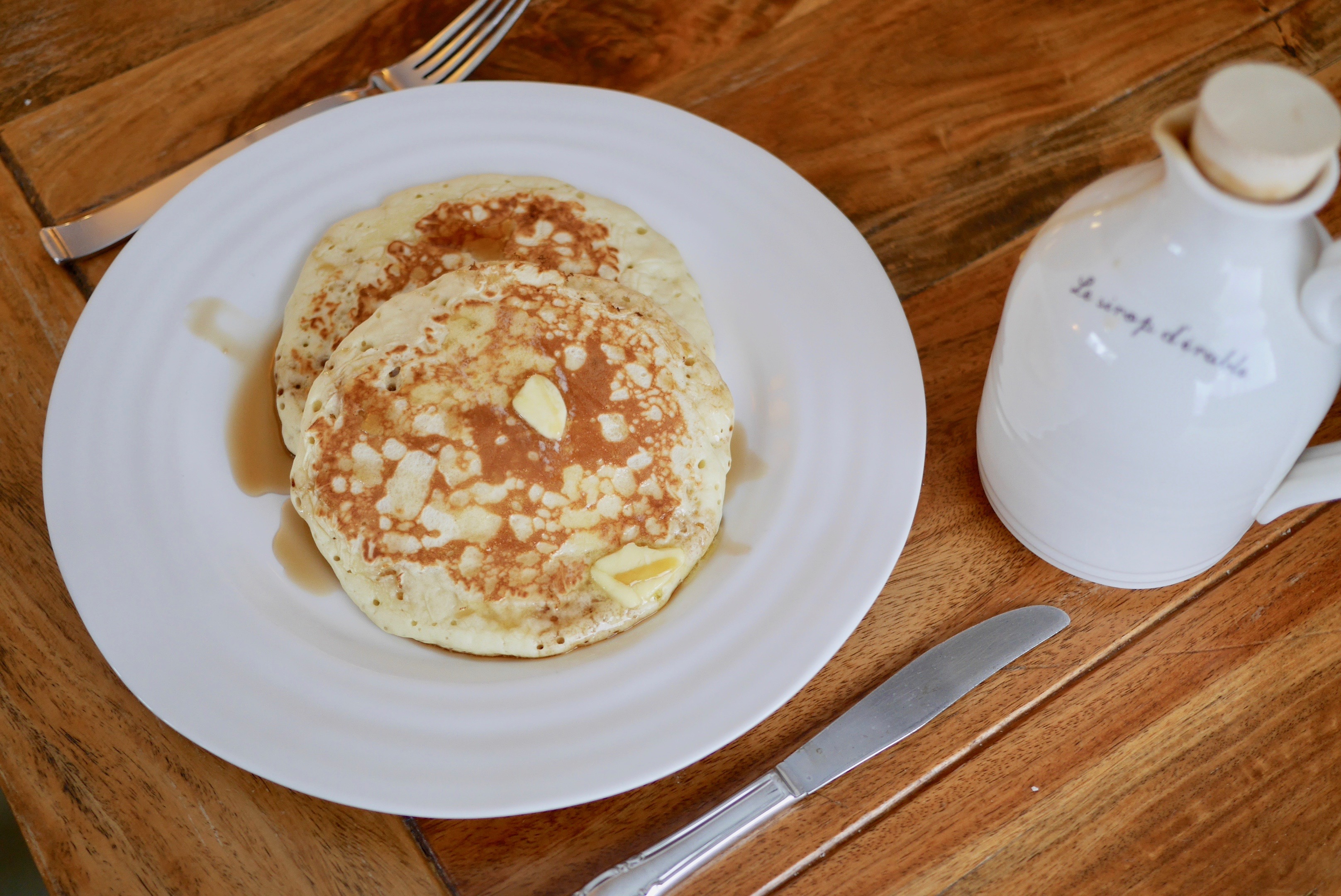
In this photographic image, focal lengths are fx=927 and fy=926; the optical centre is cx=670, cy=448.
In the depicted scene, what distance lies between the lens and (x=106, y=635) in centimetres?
95

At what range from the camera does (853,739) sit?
3.12 ft

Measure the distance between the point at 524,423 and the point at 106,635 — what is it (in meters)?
0.48

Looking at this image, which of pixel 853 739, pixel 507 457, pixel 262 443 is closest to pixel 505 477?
pixel 507 457

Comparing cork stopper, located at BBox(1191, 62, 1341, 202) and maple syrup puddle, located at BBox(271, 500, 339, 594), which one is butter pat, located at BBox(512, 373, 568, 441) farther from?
cork stopper, located at BBox(1191, 62, 1341, 202)

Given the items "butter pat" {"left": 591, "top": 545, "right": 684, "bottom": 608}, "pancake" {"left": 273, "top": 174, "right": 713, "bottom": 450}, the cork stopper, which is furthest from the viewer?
"pancake" {"left": 273, "top": 174, "right": 713, "bottom": 450}

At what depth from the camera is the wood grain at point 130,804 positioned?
91 centimetres

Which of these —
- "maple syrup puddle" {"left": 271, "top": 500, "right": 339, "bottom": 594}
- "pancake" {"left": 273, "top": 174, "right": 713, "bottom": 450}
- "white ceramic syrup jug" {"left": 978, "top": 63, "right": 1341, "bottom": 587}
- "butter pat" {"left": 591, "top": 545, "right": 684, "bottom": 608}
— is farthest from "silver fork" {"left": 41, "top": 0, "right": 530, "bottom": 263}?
"white ceramic syrup jug" {"left": 978, "top": 63, "right": 1341, "bottom": 587}

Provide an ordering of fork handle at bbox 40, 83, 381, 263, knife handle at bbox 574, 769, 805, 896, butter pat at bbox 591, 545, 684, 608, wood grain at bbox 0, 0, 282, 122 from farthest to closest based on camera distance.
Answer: wood grain at bbox 0, 0, 282, 122 → fork handle at bbox 40, 83, 381, 263 → butter pat at bbox 591, 545, 684, 608 → knife handle at bbox 574, 769, 805, 896

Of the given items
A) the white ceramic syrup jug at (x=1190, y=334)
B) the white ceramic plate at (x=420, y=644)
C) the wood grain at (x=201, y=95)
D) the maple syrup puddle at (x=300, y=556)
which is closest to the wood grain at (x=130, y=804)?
the white ceramic plate at (x=420, y=644)

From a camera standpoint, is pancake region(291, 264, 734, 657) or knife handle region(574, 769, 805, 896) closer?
knife handle region(574, 769, 805, 896)

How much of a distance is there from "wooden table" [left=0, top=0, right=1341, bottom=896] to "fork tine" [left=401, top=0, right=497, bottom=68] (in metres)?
0.07

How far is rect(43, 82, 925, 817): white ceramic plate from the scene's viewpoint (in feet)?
2.94

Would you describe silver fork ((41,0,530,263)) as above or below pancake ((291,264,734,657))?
above

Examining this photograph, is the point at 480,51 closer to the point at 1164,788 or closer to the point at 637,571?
the point at 637,571
